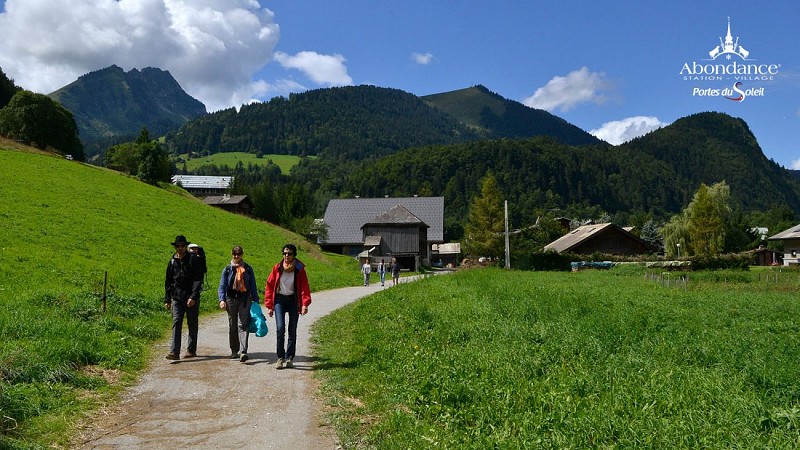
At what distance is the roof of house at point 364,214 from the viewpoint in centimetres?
8094

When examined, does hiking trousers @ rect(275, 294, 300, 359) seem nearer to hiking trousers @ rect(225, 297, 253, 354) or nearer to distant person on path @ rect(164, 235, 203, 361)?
hiking trousers @ rect(225, 297, 253, 354)

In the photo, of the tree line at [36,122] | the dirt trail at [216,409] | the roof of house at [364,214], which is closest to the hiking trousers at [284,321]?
the dirt trail at [216,409]

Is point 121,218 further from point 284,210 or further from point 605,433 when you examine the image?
point 284,210

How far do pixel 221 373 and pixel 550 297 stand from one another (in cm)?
1140

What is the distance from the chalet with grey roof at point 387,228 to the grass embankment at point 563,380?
49.3 meters

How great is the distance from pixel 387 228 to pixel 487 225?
13.3 metres

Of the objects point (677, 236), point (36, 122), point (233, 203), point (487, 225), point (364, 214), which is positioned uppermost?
point (36, 122)

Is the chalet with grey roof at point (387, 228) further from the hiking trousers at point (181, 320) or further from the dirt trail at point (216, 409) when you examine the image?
the dirt trail at point (216, 409)

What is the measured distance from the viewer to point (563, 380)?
23.0 ft

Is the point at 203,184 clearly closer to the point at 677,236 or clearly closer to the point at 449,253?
the point at 449,253

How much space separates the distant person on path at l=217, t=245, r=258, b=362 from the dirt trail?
45 cm

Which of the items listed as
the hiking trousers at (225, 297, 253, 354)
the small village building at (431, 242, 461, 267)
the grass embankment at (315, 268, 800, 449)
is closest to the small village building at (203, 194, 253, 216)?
the small village building at (431, 242, 461, 267)

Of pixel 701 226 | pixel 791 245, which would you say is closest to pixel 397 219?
pixel 701 226

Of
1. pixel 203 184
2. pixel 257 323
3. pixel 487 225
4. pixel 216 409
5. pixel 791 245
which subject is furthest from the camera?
pixel 203 184
